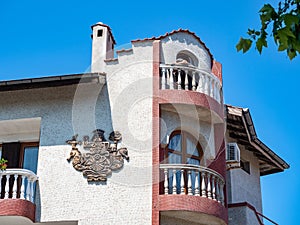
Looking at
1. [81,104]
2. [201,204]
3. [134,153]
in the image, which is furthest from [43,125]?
[201,204]

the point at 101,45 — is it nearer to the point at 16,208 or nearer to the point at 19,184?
the point at 19,184

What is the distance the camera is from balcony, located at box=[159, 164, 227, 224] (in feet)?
46.5

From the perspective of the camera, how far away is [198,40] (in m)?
16.9

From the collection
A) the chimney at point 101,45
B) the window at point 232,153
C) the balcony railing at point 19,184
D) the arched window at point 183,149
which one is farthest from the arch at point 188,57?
the balcony railing at point 19,184

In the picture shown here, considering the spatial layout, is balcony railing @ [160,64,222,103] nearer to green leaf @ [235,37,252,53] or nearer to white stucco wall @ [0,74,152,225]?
white stucco wall @ [0,74,152,225]

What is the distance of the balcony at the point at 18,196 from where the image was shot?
14.6 meters

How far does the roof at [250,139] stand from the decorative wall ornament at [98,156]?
390 centimetres

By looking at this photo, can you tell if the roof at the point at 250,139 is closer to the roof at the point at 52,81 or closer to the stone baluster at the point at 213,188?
the stone baluster at the point at 213,188

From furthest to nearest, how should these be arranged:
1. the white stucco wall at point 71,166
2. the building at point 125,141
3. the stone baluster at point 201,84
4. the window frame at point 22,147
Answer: the window frame at point 22,147 → the stone baluster at point 201,84 → the building at point 125,141 → the white stucco wall at point 71,166

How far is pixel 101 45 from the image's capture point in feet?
56.3

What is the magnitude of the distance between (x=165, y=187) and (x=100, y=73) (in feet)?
11.3

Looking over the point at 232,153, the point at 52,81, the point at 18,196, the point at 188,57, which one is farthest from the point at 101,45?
the point at 18,196

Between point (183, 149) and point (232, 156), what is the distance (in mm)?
2020

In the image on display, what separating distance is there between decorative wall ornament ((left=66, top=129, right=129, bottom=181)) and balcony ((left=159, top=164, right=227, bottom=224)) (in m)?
1.19
